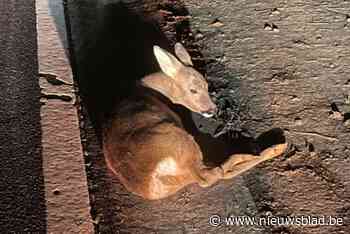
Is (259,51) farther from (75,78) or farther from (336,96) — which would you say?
(75,78)

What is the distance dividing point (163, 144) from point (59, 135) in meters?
1.16

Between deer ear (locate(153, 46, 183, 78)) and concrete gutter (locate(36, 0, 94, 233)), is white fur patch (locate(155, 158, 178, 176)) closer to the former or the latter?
concrete gutter (locate(36, 0, 94, 233))

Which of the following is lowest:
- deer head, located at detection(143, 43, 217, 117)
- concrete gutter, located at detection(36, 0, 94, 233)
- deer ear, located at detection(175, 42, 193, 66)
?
concrete gutter, located at detection(36, 0, 94, 233)

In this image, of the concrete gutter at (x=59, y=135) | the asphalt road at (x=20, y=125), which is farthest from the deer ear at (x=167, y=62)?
the asphalt road at (x=20, y=125)

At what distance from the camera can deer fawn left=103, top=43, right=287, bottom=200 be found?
11.5ft

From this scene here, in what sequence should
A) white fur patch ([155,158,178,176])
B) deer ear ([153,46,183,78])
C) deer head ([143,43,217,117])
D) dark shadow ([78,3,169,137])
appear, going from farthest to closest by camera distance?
dark shadow ([78,3,169,137])
deer head ([143,43,217,117])
deer ear ([153,46,183,78])
white fur patch ([155,158,178,176])

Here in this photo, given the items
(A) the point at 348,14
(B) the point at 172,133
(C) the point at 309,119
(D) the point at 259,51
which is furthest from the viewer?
(A) the point at 348,14

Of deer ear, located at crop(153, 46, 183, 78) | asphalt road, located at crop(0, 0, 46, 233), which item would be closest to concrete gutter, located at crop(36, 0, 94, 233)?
asphalt road, located at crop(0, 0, 46, 233)

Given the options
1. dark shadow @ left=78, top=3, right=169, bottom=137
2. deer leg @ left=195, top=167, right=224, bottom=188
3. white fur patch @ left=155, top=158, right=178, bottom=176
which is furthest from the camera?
dark shadow @ left=78, top=3, right=169, bottom=137

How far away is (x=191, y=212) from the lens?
12.0 ft

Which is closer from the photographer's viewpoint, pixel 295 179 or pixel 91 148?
pixel 295 179

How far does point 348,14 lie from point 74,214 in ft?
10.1

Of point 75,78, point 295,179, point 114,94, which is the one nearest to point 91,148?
point 114,94

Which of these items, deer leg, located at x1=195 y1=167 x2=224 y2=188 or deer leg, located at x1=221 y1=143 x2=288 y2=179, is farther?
deer leg, located at x1=221 y1=143 x2=288 y2=179
